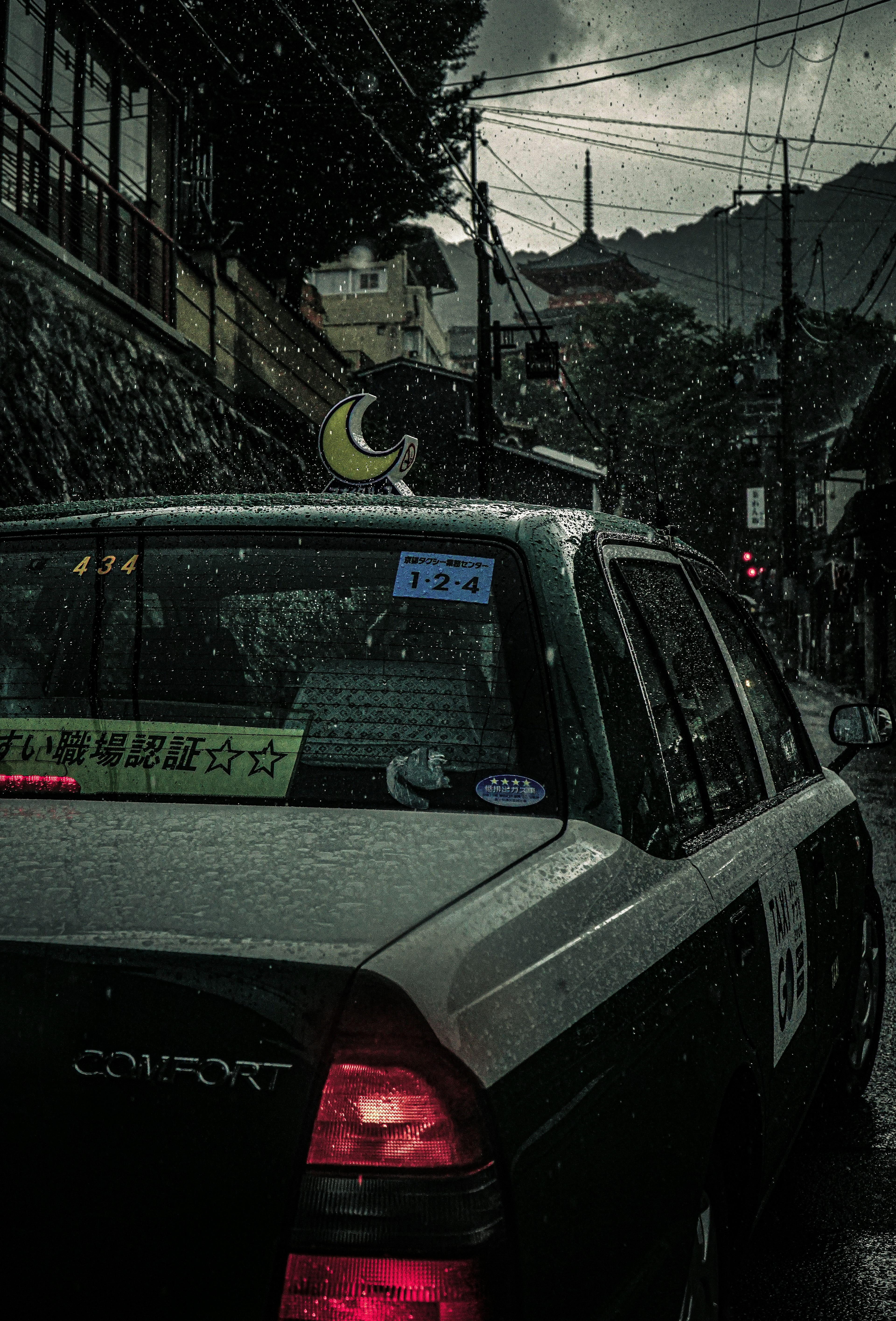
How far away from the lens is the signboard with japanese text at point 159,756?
6.75 feet

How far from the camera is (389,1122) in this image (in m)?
1.39

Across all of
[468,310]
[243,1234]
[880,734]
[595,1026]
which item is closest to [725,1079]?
[595,1026]

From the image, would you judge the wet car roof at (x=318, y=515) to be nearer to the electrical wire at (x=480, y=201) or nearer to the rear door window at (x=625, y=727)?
the rear door window at (x=625, y=727)

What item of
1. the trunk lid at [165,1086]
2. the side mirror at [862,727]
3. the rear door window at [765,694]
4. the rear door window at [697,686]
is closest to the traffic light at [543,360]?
the side mirror at [862,727]

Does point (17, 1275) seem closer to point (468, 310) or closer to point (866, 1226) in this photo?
point (866, 1226)

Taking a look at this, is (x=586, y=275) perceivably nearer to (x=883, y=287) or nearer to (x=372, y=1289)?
(x=883, y=287)

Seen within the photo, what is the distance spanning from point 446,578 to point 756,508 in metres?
51.1

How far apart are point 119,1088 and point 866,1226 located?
8.86ft

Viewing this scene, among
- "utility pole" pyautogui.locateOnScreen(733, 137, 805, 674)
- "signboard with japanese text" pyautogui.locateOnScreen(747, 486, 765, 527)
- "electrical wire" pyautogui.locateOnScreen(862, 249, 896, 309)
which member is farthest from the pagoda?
"electrical wire" pyautogui.locateOnScreen(862, 249, 896, 309)

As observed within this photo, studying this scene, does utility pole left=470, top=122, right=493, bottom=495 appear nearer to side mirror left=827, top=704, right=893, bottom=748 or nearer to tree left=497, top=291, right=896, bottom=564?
side mirror left=827, top=704, right=893, bottom=748

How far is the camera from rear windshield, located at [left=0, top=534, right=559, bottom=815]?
2057 millimetres

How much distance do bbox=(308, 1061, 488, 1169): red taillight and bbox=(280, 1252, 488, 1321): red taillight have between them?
0.10 metres

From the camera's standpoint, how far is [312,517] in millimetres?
2361

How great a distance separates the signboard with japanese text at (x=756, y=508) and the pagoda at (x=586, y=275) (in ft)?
152
